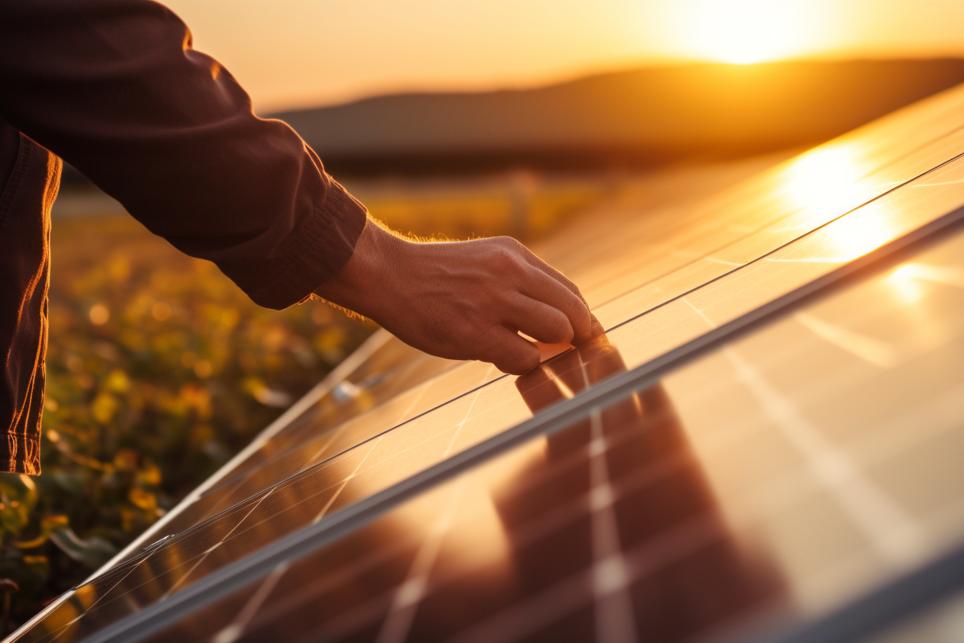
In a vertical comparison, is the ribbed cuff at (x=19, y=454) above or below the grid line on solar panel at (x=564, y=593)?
above

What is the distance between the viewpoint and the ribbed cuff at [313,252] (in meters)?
1.92

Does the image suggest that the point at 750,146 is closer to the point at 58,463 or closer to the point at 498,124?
the point at 498,124

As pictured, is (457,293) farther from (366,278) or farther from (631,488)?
(631,488)

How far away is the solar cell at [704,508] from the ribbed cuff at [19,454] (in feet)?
3.46

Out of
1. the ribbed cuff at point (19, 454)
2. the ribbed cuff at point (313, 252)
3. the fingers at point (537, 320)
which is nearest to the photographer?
the ribbed cuff at point (313, 252)

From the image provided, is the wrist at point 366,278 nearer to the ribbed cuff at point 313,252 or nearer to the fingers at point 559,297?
the ribbed cuff at point 313,252

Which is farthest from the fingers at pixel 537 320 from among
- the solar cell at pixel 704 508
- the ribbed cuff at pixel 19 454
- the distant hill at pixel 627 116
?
the distant hill at pixel 627 116

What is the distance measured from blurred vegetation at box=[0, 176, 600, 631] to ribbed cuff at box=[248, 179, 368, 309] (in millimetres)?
1138

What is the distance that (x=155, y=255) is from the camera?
14.7m

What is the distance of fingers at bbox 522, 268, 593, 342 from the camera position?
79.8 inches

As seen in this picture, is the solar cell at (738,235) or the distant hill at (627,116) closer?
the solar cell at (738,235)

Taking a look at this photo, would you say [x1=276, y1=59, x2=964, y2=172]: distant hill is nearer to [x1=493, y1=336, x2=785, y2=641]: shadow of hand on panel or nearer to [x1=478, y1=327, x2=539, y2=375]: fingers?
[x1=478, y1=327, x2=539, y2=375]: fingers

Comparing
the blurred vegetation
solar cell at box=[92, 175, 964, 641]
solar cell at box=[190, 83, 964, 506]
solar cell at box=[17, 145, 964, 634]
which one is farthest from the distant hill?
solar cell at box=[92, 175, 964, 641]

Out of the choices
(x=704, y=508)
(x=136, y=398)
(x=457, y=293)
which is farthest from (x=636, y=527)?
(x=136, y=398)
